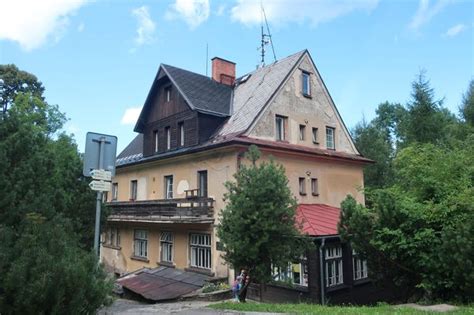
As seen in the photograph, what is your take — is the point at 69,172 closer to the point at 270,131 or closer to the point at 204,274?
the point at 204,274

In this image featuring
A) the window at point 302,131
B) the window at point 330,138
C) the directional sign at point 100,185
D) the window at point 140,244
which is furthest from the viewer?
the window at point 140,244

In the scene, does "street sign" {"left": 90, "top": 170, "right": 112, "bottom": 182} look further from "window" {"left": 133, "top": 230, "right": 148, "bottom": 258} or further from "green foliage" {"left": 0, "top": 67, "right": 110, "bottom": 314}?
"window" {"left": 133, "top": 230, "right": 148, "bottom": 258}

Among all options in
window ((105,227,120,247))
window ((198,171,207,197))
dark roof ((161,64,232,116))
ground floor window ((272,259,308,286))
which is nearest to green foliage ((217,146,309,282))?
ground floor window ((272,259,308,286))

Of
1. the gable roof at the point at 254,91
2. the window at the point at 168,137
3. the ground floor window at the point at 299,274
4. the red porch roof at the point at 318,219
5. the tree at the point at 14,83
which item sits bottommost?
the ground floor window at the point at 299,274

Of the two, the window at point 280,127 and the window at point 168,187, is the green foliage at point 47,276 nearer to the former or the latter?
the window at point 280,127

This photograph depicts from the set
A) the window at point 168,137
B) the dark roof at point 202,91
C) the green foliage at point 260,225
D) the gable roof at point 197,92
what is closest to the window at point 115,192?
the gable roof at point 197,92

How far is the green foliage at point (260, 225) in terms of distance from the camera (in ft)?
37.4

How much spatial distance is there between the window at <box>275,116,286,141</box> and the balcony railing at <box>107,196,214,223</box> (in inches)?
186

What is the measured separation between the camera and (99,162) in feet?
21.5

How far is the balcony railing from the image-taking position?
1762cm

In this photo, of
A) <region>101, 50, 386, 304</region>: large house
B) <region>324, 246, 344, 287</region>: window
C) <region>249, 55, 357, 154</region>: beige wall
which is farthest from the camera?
<region>249, 55, 357, 154</region>: beige wall

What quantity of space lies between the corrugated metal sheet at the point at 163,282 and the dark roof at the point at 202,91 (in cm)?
770

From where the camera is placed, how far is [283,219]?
39.0 ft

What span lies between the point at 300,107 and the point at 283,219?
33.6 feet
